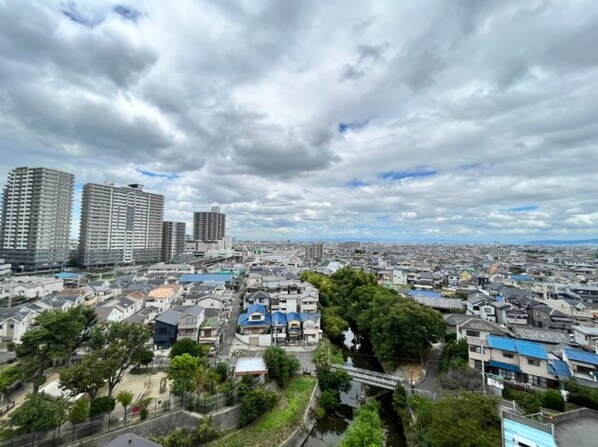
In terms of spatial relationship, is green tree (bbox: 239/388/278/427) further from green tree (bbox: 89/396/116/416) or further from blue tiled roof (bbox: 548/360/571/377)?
blue tiled roof (bbox: 548/360/571/377)

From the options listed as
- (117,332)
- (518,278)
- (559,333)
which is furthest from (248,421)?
(518,278)

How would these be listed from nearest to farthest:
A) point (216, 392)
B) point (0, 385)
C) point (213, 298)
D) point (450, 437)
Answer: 1. point (450, 437)
2. point (0, 385)
3. point (216, 392)
4. point (213, 298)

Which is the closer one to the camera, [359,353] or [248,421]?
[248,421]

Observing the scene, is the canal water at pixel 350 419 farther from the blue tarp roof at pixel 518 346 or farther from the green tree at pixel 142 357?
the green tree at pixel 142 357

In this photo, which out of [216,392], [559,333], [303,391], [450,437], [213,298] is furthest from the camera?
[213,298]

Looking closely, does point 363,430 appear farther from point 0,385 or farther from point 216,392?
point 0,385

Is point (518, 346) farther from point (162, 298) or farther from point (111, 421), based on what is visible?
point (162, 298)

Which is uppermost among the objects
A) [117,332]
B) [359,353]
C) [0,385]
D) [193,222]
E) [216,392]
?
[193,222]

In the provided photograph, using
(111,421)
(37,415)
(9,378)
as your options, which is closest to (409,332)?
(111,421)
